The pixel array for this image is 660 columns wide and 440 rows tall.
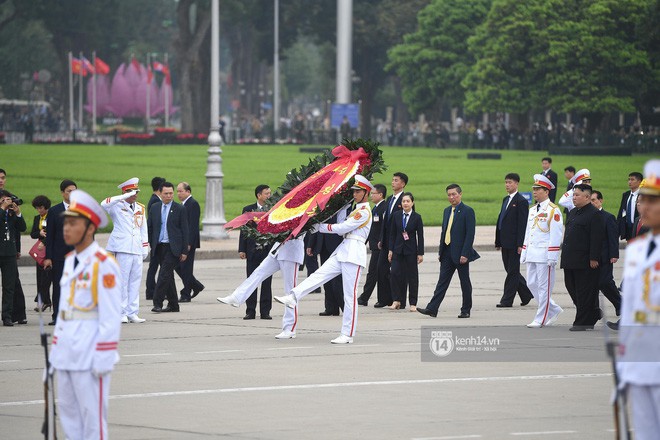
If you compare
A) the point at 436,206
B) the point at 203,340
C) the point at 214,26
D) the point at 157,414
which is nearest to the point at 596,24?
the point at 436,206

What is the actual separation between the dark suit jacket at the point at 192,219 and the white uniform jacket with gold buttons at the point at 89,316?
11670 mm

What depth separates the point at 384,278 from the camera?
67.1 ft

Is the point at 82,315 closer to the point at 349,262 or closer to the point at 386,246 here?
the point at 349,262

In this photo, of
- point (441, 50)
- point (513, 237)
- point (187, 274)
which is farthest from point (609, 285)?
point (441, 50)

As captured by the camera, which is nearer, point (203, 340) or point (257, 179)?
point (203, 340)

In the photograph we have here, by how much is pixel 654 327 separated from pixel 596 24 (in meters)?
68.4

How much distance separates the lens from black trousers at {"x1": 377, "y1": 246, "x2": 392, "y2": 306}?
20.4 m

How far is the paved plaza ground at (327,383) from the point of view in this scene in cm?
1116

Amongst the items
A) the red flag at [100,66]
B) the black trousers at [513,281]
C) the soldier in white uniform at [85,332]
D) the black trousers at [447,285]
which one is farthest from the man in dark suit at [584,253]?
the red flag at [100,66]

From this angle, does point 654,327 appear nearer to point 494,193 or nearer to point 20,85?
point 494,193

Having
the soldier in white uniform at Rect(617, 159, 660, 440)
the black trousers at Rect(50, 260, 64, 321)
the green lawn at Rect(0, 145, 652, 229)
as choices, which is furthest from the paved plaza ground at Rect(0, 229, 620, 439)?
the green lawn at Rect(0, 145, 652, 229)

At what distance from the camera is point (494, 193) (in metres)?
44.8

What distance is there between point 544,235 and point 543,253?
0.23m

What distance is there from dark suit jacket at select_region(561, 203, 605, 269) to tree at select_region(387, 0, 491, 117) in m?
71.1
